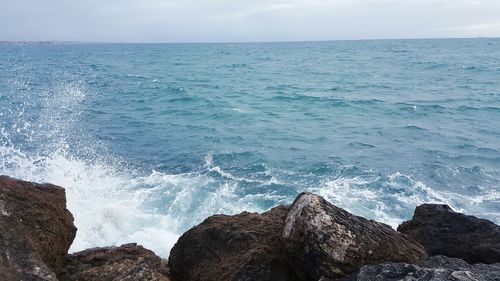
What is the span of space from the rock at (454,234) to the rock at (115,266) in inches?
125

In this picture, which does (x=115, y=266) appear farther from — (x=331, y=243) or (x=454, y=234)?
(x=454, y=234)

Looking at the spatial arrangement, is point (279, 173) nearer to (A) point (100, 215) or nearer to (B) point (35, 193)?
(A) point (100, 215)

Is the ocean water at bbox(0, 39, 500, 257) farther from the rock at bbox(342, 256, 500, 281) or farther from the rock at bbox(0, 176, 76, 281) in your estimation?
the rock at bbox(342, 256, 500, 281)

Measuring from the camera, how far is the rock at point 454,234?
189 inches

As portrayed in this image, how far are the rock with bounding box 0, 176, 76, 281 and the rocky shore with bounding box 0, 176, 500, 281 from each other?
1 cm

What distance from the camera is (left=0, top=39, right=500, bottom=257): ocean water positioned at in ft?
37.1

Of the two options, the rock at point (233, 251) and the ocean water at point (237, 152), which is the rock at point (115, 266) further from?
the ocean water at point (237, 152)

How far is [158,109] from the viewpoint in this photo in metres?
26.4

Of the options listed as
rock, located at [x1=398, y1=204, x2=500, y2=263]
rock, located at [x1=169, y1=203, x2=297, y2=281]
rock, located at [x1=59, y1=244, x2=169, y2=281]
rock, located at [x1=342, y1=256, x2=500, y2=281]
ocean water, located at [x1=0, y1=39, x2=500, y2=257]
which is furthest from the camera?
ocean water, located at [x1=0, y1=39, x2=500, y2=257]

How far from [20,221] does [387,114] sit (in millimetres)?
21787

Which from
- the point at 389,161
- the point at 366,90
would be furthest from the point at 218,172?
the point at 366,90

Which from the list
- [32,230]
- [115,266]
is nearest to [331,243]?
[115,266]

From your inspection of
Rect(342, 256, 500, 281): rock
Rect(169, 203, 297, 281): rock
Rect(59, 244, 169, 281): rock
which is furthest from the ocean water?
Rect(342, 256, 500, 281): rock

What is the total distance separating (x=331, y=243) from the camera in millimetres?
3822
